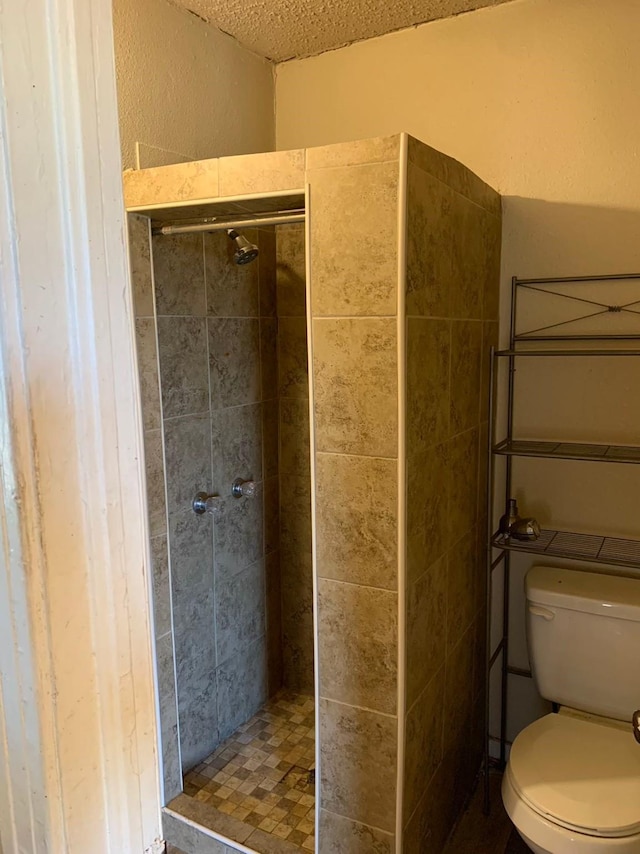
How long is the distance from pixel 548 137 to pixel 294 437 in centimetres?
132

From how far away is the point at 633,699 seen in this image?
173cm

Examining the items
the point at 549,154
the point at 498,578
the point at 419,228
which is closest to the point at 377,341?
the point at 419,228

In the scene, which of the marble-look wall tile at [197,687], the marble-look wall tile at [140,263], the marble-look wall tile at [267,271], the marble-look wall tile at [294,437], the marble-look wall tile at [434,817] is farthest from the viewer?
the marble-look wall tile at [294,437]

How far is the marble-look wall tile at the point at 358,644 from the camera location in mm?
1448

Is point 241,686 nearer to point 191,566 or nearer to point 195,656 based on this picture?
point 195,656

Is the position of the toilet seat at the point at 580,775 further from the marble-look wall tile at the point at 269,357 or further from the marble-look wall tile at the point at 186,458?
the marble-look wall tile at the point at 269,357

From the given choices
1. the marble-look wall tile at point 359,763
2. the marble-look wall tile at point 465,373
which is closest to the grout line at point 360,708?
the marble-look wall tile at point 359,763

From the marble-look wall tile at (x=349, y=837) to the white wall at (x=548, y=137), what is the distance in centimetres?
78

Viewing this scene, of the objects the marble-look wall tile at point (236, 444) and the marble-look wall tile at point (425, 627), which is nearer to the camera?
the marble-look wall tile at point (425, 627)

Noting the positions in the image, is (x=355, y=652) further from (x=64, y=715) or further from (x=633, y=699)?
(x=64, y=715)

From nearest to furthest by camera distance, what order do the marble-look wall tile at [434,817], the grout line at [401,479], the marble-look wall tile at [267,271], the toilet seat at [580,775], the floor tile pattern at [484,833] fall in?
the grout line at [401,479]
the toilet seat at [580,775]
the marble-look wall tile at [434,817]
the floor tile pattern at [484,833]
the marble-look wall tile at [267,271]

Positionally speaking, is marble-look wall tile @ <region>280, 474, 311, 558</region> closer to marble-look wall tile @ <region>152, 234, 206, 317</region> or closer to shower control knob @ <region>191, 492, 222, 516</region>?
shower control knob @ <region>191, 492, 222, 516</region>

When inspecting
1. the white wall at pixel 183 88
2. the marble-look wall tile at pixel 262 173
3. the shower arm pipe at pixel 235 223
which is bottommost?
the shower arm pipe at pixel 235 223

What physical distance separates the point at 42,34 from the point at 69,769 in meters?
0.60
